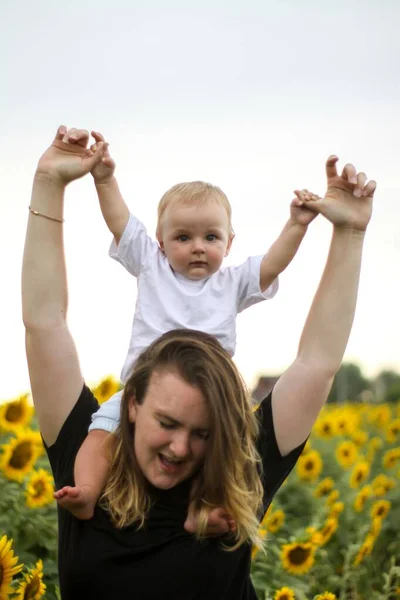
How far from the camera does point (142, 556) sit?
2797mm

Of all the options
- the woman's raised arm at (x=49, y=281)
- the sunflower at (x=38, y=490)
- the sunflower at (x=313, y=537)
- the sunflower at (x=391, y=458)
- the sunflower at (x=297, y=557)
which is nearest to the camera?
the woman's raised arm at (x=49, y=281)

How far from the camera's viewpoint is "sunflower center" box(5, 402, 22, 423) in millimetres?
5031

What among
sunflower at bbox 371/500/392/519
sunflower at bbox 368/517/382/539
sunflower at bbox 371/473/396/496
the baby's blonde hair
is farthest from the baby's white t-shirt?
sunflower at bbox 371/473/396/496

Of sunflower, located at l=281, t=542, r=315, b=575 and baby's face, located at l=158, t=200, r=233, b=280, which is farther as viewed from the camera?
sunflower, located at l=281, t=542, r=315, b=575

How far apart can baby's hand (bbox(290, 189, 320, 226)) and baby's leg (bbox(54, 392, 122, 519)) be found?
0.72m

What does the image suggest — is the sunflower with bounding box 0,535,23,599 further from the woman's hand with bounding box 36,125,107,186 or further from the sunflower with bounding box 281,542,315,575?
the sunflower with bounding box 281,542,315,575

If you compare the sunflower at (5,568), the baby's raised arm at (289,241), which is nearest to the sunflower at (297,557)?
the sunflower at (5,568)

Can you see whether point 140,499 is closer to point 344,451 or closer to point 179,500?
point 179,500

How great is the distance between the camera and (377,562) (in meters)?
6.30

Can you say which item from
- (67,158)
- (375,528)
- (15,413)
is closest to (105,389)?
(15,413)

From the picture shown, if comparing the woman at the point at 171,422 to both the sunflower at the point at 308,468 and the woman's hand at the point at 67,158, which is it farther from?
the sunflower at the point at 308,468

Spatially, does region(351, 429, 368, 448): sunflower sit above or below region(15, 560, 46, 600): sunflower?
above

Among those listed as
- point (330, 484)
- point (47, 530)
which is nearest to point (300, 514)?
point (330, 484)

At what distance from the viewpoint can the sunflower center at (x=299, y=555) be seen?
4.83 metres
